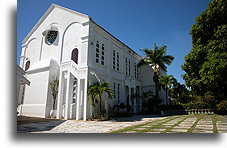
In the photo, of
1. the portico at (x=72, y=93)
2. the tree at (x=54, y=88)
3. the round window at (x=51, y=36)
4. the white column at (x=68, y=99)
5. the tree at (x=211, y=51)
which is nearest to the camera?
the tree at (x=211, y=51)

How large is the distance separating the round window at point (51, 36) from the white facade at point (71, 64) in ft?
0.82

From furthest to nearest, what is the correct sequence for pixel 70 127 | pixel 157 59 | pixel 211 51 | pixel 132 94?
pixel 157 59 < pixel 132 94 < pixel 211 51 < pixel 70 127

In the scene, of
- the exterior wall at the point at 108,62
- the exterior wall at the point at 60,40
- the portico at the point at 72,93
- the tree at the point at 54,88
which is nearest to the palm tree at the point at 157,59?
the exterior wall at the point at 108,62

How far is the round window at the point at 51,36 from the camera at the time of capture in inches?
497

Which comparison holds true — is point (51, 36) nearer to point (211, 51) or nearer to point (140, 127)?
point (140, 127)

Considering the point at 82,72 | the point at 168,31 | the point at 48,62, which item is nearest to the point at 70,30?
the point at 48,62

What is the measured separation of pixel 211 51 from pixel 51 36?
12.1 m

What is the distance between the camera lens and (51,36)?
1283 centimetres

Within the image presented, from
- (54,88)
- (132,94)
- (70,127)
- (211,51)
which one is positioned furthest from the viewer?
(132,94)

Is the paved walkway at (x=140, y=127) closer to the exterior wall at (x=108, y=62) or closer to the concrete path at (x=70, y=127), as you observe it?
the concrete path at (x=70, y=127)

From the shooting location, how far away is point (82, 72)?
930 centimetres

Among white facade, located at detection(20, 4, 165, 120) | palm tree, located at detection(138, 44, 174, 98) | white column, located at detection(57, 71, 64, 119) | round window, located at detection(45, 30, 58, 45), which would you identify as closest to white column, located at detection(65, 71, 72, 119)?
white facade, located at detection(20, 4, 165, 120)

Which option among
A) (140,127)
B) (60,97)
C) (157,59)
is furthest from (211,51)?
(157,59)

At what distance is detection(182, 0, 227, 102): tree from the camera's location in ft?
17.2
